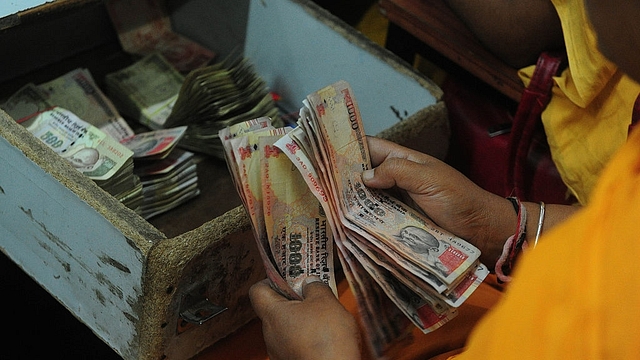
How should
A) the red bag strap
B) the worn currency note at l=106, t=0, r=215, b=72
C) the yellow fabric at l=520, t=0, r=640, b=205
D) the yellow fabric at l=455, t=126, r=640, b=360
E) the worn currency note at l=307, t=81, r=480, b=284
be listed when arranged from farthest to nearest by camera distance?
the worn currency note at l=106, t=0, r=215, b=72 → the red bag strap → the yellow fabric at l=520, t=0, r=640, b=205 → the worn currency note at l=307, t=81, r=480, b=284 → the yellow fabric at l=455, t=126, r=640, b=360

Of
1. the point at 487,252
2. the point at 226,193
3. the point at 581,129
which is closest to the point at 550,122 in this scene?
the point at 581,129

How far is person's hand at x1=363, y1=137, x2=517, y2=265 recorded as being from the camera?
104cm

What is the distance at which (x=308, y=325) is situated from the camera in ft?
2.96

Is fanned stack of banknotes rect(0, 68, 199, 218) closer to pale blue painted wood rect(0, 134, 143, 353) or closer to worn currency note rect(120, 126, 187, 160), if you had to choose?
worn currency note rect(120, 126, 187, 160)

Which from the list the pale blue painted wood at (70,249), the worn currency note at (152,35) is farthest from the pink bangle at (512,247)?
the worn currency note at (152,35)

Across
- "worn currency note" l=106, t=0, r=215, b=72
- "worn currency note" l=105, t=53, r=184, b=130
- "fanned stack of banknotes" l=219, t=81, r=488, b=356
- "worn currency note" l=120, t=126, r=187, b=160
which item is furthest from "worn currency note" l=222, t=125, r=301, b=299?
"worn currency note" l=106, t=0, r=215, b=72

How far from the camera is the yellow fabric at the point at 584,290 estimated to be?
22.8 inches

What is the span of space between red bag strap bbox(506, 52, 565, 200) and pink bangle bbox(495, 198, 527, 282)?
314 millimetres

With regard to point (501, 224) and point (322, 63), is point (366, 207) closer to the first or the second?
point (501, 224)

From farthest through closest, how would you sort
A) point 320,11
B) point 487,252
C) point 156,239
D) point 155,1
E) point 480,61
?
point 155,1 < point 320,11 < point 480,61 < point 487,252 < point 156,239

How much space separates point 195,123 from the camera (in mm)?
1589

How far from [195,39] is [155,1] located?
142 millimetres

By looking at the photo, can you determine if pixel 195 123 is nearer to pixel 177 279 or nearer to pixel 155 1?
pixel 155 1

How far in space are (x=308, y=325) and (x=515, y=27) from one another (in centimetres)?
75
